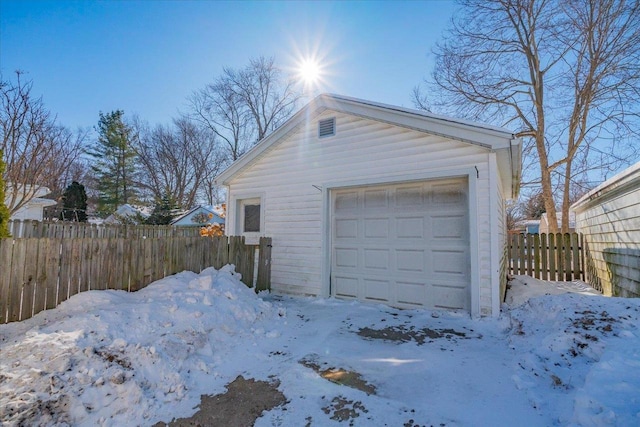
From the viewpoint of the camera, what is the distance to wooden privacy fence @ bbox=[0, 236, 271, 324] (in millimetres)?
3734

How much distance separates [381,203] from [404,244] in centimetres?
96

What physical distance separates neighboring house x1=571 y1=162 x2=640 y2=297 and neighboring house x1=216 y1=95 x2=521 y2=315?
6.25ft

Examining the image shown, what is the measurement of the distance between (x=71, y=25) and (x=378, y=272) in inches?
412

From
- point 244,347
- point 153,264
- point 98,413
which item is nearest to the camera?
point 98,413

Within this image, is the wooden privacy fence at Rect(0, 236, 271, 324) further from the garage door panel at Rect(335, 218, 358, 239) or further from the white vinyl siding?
the garage door panel at Rect(335, 218, 358, 239)

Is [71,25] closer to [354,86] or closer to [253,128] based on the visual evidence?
[354,86]

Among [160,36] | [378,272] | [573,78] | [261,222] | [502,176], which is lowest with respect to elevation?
[378,272]

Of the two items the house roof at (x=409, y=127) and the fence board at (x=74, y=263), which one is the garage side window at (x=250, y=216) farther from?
the fence board at (x=74, y=263)

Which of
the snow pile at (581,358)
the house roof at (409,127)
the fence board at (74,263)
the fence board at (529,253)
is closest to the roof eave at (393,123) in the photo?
the house roof at (409,127)

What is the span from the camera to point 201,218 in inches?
835

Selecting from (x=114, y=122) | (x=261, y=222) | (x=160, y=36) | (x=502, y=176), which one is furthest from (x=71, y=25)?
(x=114, y=122)

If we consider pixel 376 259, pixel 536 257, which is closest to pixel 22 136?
pixel 376 259

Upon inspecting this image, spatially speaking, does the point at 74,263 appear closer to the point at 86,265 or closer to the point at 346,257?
the point at 86,265

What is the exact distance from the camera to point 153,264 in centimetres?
519
